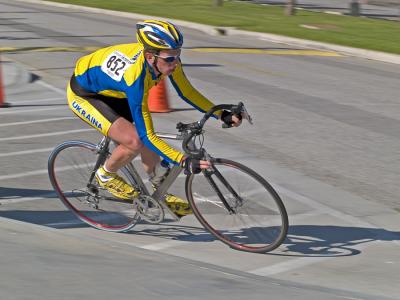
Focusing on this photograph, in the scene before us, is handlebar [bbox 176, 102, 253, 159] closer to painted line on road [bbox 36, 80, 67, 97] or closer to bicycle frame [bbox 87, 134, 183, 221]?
bicycle frame [bbox 87, 134, 183, 221]

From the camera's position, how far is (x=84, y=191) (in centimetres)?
827

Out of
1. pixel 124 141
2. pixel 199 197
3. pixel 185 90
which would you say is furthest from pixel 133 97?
pixel 199 197

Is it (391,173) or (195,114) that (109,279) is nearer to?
(391,173)

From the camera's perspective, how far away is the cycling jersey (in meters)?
7.15

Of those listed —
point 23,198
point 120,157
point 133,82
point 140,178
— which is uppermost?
point 133,82

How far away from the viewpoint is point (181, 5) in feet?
117

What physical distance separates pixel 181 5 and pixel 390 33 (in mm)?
10645

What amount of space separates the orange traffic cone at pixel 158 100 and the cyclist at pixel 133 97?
6320 millimetres

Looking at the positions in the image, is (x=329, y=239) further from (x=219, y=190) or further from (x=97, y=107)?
(x=97, y=107)

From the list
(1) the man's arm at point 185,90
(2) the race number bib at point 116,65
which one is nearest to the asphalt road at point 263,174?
(1) the man's arm at point 185,90

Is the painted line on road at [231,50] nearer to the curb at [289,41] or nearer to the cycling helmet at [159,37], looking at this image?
the curb at [289,41]

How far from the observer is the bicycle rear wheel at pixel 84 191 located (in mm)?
8125

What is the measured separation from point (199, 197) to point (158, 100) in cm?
696

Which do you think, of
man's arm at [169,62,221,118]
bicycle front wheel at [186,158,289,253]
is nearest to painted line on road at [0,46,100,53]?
man's arm at [169,62,221,118]
